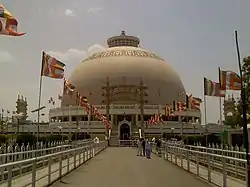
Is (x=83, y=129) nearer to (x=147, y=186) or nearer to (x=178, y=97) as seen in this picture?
(x=178, y=97)

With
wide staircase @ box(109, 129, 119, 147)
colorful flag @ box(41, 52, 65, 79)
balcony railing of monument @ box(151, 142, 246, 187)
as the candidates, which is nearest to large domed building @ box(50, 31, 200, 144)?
wide staircase @ box(109, 129, 119, 147)

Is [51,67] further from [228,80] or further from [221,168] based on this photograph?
[221,168]

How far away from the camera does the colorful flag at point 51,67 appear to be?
22992 mm

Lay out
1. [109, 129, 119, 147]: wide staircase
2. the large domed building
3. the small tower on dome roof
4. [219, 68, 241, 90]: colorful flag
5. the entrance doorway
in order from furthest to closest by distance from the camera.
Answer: the small tower on dome roof → the large domed building → the entrance doorway → [109, 129, 119, 147]: wide staircase → [219, 68, 241, 90]: colorful flag

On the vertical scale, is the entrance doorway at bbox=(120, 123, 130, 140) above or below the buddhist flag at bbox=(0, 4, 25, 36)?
below

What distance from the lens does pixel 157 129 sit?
77.4m

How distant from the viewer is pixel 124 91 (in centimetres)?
8975

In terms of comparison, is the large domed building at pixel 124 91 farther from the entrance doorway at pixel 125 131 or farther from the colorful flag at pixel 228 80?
the colorful flag at pixel 228 80

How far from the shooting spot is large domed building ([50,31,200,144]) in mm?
81312

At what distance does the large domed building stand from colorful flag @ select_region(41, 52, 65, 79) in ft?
172

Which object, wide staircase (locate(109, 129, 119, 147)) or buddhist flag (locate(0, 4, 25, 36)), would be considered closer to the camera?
buddhist flag (locate(0, 4, 25, 36))

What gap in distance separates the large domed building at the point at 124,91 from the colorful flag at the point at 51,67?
52.5m

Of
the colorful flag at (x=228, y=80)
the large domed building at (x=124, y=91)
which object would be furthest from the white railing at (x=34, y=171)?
the large domed building at (x=124, y=91)

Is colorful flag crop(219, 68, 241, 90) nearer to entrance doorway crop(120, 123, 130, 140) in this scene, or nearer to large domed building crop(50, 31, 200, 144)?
large domed building crop(50, 31, 200, 144)
